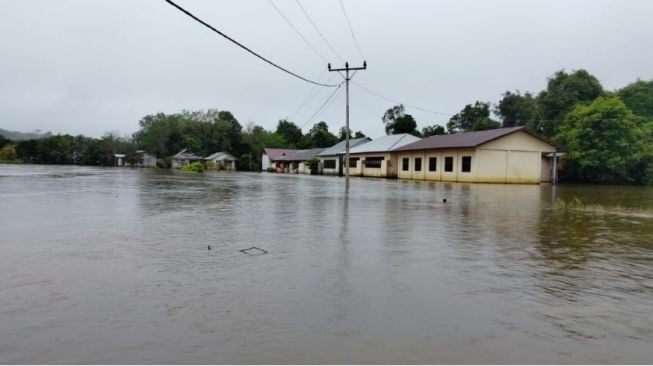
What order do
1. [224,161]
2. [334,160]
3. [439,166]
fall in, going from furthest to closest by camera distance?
[224,161] < [334,160] < [439,166]

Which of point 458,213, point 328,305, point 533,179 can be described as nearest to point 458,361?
point 328,305

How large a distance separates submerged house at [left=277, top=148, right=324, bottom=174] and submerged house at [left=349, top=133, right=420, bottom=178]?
11854 mm

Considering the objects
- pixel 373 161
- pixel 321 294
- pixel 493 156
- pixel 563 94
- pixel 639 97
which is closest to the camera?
pixel 321 294

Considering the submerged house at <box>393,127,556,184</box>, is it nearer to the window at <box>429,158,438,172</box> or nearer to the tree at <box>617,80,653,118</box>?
the window at <box>429,158,438,172</box>

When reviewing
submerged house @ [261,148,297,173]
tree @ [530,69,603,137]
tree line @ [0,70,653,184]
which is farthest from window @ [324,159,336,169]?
tree @ [530,69,603,137]

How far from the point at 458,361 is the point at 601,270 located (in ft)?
12.2

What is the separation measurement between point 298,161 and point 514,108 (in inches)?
1246

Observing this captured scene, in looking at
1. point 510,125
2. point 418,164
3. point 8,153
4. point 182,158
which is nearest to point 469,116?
point 510,125

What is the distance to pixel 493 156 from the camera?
33875mm

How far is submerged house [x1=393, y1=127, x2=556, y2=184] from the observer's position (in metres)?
33.7

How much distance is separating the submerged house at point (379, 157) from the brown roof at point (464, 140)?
200cm

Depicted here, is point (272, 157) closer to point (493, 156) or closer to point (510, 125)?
point (510, 125)

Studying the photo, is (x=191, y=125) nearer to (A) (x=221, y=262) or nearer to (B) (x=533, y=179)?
(B) (x=533, y=179)

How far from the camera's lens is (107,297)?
4297 mm
